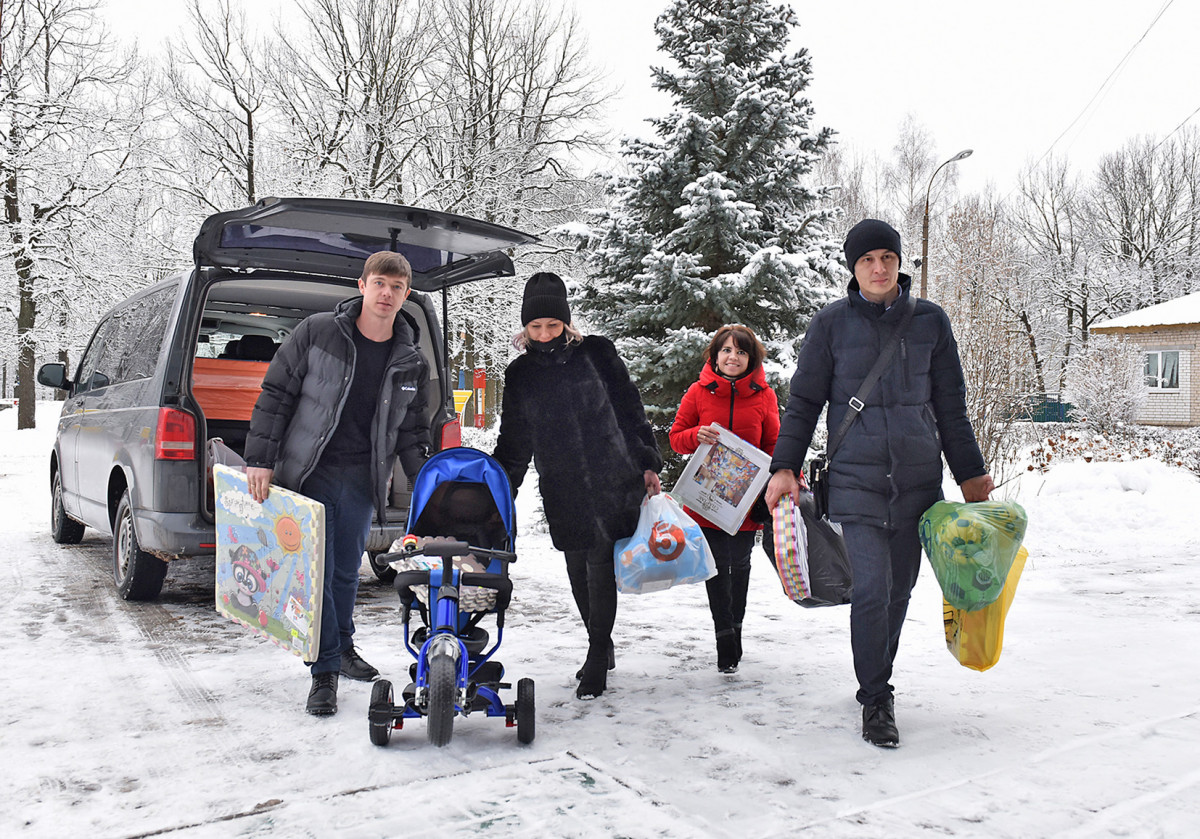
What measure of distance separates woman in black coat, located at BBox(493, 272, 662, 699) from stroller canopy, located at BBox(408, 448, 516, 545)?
32 cm

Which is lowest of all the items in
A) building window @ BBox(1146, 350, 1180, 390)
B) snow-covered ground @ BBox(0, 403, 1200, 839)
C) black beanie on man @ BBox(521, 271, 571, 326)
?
snow-covered ground @ BBox(0, 403, 1200, 839)

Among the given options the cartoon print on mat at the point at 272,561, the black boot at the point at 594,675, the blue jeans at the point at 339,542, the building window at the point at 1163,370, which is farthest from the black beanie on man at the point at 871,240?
the building window at the point at 1163,370

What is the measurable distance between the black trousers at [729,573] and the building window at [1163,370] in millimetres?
32457

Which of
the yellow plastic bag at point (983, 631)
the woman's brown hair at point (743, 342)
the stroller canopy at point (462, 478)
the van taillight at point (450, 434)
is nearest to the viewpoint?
the yellow plastic bag at point (983, 631)

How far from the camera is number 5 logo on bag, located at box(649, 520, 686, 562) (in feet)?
12.6

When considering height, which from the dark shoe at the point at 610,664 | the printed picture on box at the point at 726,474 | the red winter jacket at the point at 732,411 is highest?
the red winter jacket at the point at 732,411

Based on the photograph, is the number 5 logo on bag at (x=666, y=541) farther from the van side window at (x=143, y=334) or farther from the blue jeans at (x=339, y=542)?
the van side window at (x=143, y=334)

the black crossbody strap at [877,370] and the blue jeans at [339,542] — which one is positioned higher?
the black crossbody strap at [877,370]

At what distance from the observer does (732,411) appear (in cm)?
471

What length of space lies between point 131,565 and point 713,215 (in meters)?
5.61

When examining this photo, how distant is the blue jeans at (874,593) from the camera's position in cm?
347

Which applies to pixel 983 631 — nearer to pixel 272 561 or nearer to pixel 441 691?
pixel 441 691

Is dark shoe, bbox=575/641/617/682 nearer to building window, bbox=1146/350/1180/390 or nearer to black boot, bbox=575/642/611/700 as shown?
black boot, bbox=575/642/611/700

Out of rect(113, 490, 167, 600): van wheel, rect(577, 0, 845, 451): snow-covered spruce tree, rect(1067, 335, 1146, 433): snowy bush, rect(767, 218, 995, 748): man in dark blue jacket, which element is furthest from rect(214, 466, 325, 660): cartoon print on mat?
rect(1067, 335, 1146, 433): snowy bush
